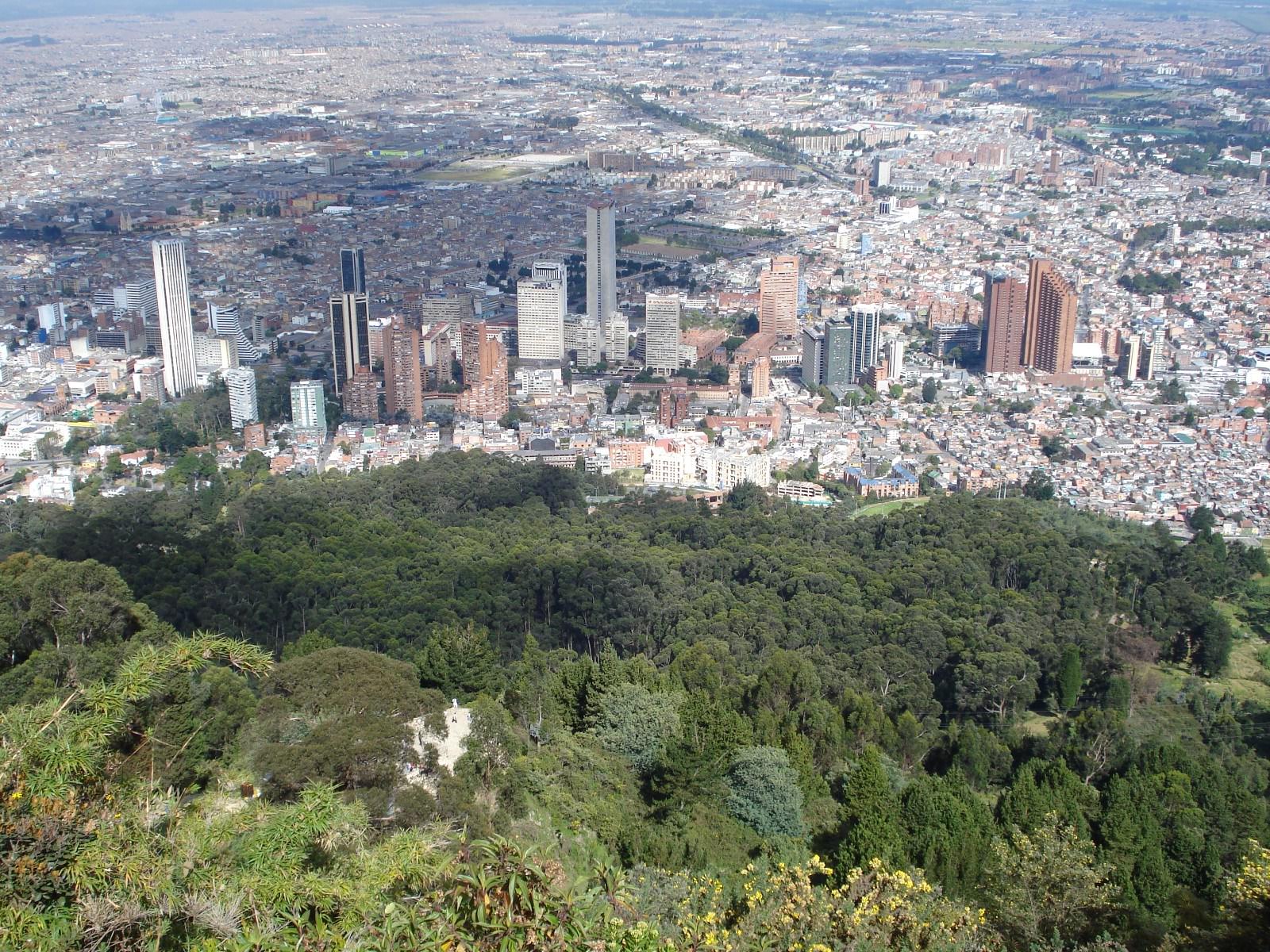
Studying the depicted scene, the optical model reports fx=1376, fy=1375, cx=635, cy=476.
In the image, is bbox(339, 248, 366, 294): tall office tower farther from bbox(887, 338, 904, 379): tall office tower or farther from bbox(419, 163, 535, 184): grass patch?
bbox(419, 163, 535, 184): grass patch

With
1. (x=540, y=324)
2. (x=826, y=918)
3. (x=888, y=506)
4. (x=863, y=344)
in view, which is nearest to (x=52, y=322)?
(x=540, y=324)

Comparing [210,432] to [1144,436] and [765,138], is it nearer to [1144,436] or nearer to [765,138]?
[1144,436]

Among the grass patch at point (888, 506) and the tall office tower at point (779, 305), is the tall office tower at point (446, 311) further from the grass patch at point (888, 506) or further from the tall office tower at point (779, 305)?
the grass patch at point (888, 506)

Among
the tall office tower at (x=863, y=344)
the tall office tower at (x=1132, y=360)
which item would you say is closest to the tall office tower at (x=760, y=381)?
the tall office tower at (x=863, y=344)

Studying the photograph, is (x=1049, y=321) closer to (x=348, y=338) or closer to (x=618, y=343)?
(x=618, y=343)

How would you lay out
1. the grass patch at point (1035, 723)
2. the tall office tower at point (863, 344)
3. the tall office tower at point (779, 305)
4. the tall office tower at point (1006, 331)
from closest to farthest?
the grass patch at point (1035, 723) → the tall office tower at point (863, 344) → the tall office tower at point (1006, 331) → the tall office tower at point (779, 305)
